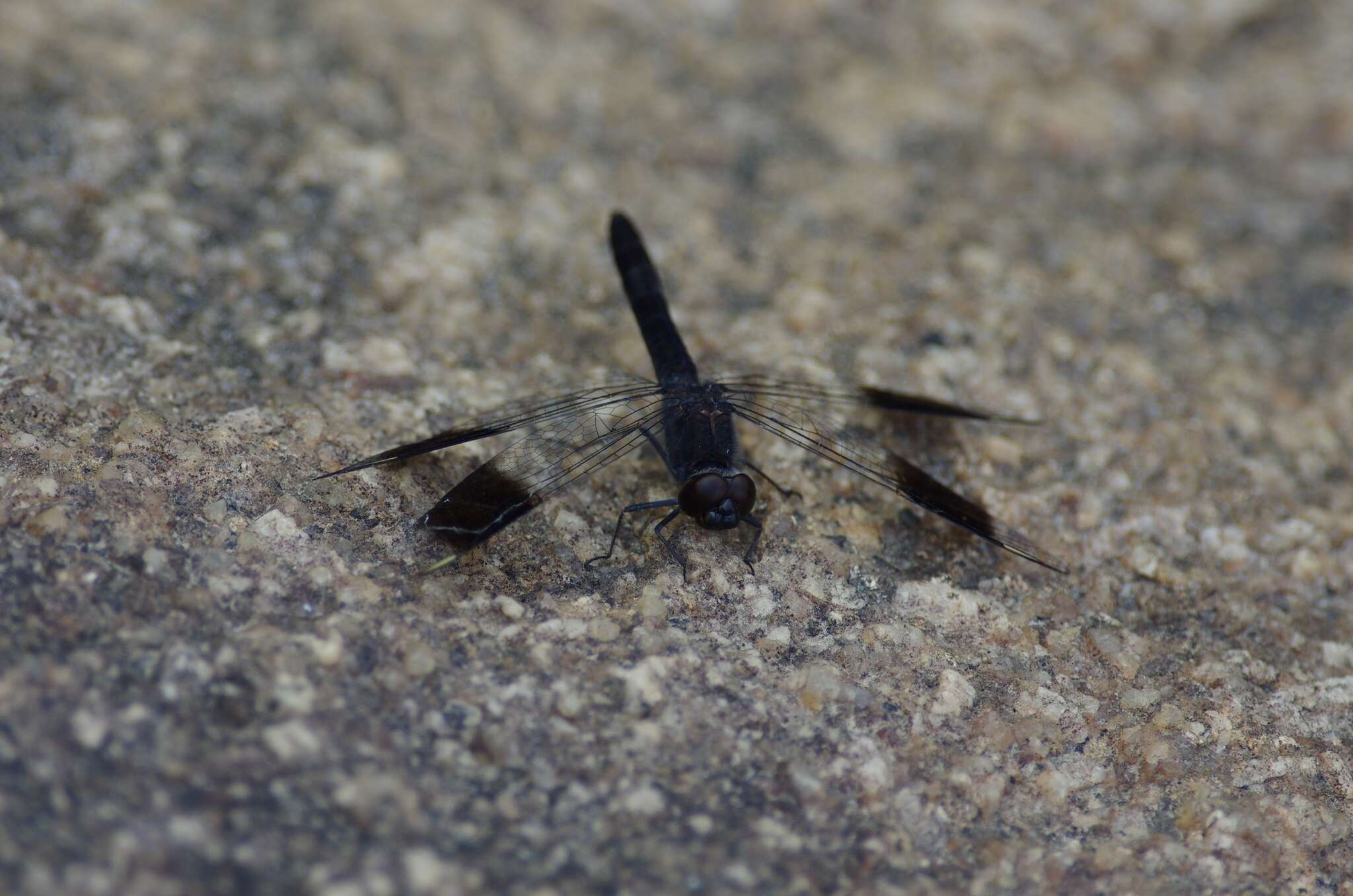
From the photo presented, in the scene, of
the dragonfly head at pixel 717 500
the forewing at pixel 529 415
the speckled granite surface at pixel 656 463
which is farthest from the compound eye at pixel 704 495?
the forewing at pixel 529 415

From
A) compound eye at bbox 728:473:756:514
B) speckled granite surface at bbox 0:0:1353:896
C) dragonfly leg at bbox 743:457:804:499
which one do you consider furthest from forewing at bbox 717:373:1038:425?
compound eye at bbox 728:473:756:514

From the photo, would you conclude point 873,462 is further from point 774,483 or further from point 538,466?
point 538,466

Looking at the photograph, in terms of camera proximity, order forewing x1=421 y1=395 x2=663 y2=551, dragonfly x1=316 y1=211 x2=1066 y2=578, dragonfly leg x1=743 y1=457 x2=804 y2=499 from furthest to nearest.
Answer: dragonfly leg x1=743 y1=457 x2=804 y2=499 < dragonfly x1=316 y1=211 x2=1066 y2=578 < forewing x1=421 y1=395 x2=663 y2=551

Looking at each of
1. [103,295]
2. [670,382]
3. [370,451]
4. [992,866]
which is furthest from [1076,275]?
[103,295]

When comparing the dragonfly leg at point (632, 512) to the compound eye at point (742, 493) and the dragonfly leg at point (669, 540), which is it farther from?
the compound eye at point (742, 493)

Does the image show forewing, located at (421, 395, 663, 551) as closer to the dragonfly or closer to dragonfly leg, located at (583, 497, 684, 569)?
the dragonfly

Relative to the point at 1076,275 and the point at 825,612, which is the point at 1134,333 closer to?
the point at 1076,275

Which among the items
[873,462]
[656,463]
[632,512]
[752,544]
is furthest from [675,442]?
[873,462]
